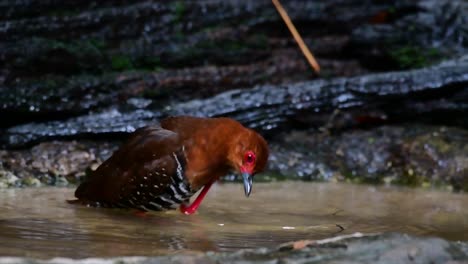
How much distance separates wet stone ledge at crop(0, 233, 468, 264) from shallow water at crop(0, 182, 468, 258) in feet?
1.02

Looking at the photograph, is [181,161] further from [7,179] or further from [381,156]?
[381,156]

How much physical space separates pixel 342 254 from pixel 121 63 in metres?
5.18

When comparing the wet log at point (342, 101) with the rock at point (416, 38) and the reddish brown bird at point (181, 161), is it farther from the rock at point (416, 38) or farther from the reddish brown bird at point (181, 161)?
the reddish brown bird at point (181, 161)

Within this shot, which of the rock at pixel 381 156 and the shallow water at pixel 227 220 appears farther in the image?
the rock at pixel 381 156

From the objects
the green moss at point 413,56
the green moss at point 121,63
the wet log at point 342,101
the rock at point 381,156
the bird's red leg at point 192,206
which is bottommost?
the rock at point 381,156

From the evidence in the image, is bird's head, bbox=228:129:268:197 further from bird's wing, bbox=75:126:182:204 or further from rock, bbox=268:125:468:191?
rock, bbox=268:125:468:191

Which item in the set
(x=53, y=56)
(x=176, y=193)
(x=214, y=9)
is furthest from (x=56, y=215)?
(x=214, y=9)

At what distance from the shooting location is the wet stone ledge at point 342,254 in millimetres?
2924

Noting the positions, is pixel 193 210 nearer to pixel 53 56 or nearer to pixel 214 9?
pixel 53 56

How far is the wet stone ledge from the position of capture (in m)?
2.92

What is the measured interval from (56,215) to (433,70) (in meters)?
4.16

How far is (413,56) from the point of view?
8.46 metres

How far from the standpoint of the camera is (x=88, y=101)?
7.12 m

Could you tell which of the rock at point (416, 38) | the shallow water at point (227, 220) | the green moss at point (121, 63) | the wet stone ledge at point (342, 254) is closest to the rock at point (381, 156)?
the shallow water at point (227, 220)
